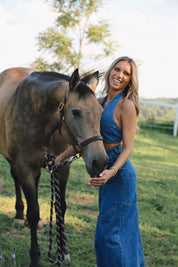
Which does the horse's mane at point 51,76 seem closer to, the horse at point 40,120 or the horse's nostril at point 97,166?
the horse at point 40,120

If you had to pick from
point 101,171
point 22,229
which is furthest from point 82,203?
point 101,171

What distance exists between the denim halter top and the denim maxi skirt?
0.30ft

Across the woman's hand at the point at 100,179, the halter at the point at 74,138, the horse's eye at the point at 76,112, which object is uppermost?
the horse's eye at the point at 76,112

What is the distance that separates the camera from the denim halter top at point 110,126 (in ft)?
7.36

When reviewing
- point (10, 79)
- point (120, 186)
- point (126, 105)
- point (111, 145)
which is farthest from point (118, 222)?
point (10, 79)

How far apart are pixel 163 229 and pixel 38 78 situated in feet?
8.91

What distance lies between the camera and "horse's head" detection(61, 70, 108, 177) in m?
2.00

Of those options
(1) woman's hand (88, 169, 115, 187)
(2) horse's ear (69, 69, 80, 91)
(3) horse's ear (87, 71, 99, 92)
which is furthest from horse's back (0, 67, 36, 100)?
(1) woman's hand (88, 169, 115, 187)

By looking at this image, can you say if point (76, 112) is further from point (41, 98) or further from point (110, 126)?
point (41, 98)

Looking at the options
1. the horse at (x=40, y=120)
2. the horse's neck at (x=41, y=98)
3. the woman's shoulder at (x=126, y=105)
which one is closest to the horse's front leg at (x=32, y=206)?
the horse at (x=40, y=120)

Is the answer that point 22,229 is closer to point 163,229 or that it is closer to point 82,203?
point 82,203

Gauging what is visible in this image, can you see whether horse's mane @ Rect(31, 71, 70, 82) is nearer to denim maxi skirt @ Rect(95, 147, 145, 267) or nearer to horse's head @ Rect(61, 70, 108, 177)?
horse's head @ Rect(61, 70, 108, 177)

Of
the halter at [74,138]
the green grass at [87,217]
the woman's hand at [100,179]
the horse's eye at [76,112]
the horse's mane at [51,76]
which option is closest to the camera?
the woman's hand at [100,179]

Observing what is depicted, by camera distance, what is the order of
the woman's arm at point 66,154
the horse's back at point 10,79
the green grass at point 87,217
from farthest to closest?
the horse's back at point 10,79 → the green grass at point 87,217 → the woman's arm at point 66,154
